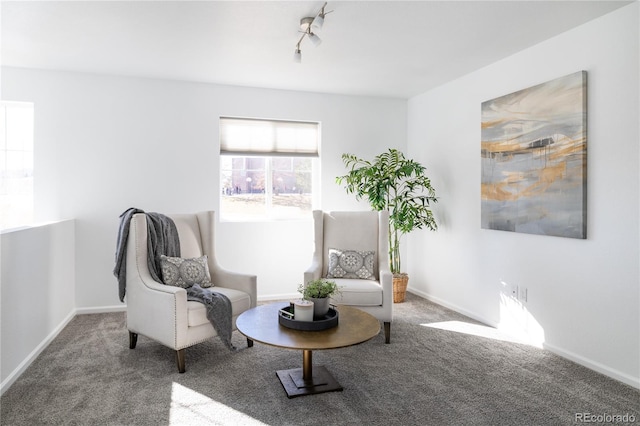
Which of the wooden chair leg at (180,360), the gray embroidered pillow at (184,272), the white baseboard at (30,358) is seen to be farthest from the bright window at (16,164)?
the wooden chair leg at (180,360)

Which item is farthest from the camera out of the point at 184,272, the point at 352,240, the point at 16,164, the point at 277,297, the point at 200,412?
the point at 277,297

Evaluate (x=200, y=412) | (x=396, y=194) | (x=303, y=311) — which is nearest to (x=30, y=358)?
(x=200, y=412)

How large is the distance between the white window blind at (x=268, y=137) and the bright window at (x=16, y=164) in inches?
77.5

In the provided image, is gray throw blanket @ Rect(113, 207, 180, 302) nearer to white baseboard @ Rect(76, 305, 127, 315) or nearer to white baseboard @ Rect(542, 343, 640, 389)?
white baseboard @ Rect(76, 305, 127, 315)

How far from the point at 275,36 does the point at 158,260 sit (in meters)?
2.00

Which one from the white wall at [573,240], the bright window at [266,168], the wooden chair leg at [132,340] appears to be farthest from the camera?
the bright window at [266,168]

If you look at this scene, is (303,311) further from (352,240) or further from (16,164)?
(16,164)

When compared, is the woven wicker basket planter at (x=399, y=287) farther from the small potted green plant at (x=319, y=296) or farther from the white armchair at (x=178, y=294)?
the small potted green plant at (x=319, y=296)

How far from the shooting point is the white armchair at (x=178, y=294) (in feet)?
9.45

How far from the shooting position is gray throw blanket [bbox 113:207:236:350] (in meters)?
3.02

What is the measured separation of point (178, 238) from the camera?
3559mm

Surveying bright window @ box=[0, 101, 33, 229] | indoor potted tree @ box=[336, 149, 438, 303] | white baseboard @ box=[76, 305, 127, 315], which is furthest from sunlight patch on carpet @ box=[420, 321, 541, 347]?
bright window @ box=[0, 101, 33, 229]

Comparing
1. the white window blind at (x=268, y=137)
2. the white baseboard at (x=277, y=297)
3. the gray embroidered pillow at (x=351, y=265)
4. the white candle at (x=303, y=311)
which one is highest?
the white window blind at (x=268, y=137)

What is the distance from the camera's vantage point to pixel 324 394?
2590 mm
